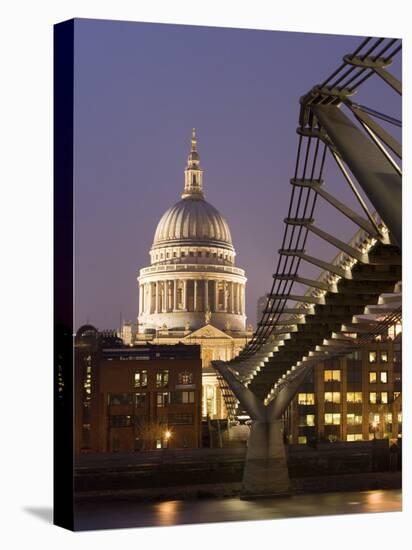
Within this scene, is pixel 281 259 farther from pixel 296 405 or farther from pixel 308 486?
pixel 296 405

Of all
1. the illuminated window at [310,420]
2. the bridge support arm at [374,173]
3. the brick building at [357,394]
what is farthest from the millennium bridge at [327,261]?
the brick building at [357,394]

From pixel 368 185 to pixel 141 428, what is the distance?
14212 mm

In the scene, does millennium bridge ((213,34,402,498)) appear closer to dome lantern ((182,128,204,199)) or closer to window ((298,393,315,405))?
dome lantern ((182,128,204,199))

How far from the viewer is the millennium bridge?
1399cm

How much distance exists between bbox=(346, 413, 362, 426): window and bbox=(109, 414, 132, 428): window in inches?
530

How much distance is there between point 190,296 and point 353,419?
14.2 meters

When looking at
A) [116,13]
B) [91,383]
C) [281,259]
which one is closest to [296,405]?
[91,383]

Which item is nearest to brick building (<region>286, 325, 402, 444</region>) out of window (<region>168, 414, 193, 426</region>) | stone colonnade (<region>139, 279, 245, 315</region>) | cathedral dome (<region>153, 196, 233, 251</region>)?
stone colonnade (<region>139, 279, 245, 315</region>)

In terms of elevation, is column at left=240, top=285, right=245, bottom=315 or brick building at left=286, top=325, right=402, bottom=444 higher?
column at left=240, top=285, right=245, bottom=315

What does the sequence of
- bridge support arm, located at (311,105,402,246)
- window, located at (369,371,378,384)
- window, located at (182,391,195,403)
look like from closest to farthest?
bridge support arm, located at (311,105,402,246) → window, located at (182,391,195,403) → window, located at (369,371,378,384)

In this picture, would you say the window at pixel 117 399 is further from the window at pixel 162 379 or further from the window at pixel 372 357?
the window at pixel 372 357

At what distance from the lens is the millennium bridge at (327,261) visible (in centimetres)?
1399

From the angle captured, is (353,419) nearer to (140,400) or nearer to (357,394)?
(357,394)

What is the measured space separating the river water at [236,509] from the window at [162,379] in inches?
349
